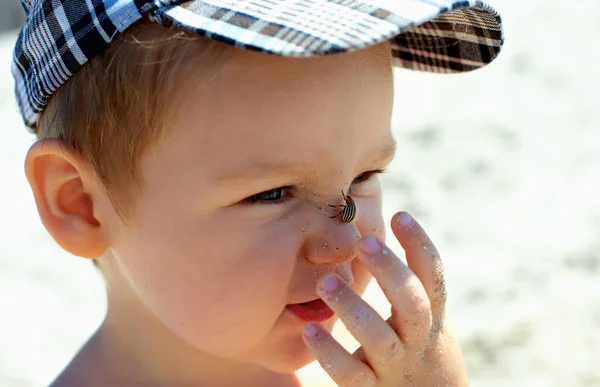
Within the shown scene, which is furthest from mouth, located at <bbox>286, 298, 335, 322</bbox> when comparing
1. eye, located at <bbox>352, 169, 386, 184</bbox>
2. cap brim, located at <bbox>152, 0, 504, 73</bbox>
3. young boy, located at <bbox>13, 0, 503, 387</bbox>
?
cap brim, located at <bbox>152, 0, 504, 73</bbox>

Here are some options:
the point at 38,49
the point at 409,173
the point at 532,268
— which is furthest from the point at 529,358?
the point at 38,49

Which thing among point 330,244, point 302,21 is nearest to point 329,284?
point 330,244

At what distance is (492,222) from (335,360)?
1873mm

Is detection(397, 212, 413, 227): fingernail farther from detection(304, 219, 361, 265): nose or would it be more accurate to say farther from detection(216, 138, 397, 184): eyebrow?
detection(216, 138, 397, 184): eyebrow

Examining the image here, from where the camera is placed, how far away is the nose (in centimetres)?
161

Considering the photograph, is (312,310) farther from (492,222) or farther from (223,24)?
(492,222)

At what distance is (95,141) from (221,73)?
300 mm

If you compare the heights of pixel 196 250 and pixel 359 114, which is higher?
pixel 359 114

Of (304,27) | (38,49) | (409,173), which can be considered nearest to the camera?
(304,27)

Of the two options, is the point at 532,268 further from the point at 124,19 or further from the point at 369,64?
the point at 124,19

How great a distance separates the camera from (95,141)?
66.1 inches

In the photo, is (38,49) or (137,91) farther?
(38,49)

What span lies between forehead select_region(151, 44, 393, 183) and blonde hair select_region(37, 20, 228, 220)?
0.10 ft

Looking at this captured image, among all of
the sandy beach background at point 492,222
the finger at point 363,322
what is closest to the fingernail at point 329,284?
the finger at point 363,322
